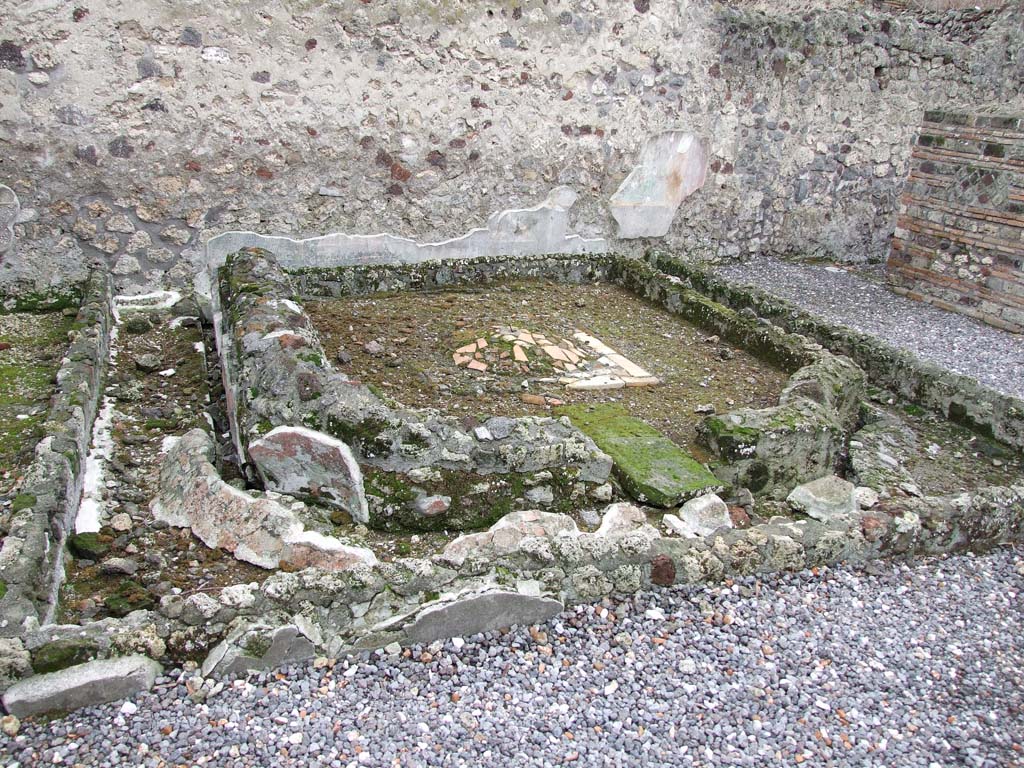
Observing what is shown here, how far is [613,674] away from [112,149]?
A: 15.6 ft

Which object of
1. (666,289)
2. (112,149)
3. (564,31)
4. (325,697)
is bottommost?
(325,697)

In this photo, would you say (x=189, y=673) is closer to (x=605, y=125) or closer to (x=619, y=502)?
(x=619, y=502)

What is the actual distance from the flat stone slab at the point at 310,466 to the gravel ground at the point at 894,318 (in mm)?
4618

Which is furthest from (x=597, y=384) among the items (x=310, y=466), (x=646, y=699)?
(x=646, y=699)

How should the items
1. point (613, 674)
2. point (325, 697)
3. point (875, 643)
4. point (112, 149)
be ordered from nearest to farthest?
point (325, 697), point (613, 674), point (875, 643), point (112, 149)

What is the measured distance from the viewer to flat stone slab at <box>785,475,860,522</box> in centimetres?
355

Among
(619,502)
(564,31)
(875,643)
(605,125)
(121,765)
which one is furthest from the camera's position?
(605,125)

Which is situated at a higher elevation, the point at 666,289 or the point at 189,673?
the point at 666,289

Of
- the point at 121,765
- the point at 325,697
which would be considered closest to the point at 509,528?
the point at 325,697

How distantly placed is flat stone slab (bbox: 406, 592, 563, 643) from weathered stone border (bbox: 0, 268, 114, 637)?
117 centimetres

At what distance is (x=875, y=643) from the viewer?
2.86 m

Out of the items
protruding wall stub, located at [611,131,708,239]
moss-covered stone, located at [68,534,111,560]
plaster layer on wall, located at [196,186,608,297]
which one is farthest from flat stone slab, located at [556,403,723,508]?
protruding wall stub, located at [611,131,708,239]

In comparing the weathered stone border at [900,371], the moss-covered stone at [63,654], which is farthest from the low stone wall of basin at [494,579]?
the weathered stone border at [900,371]

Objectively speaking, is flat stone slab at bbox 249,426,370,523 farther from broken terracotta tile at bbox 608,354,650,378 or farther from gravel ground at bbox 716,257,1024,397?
gravel ground at bbox 716,257,1024,397
